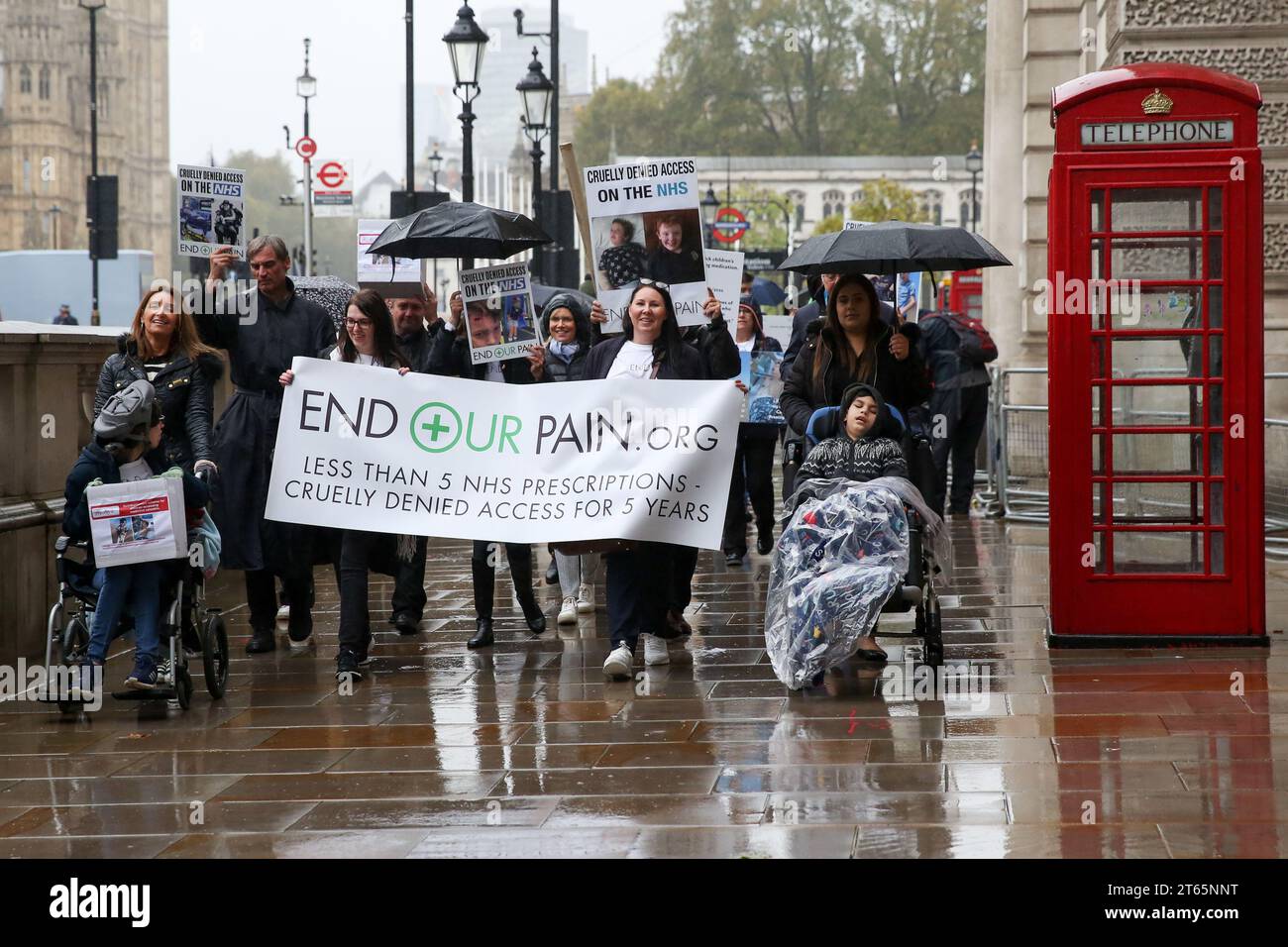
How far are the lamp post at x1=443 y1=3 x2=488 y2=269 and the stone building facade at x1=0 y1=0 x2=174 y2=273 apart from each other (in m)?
84.1

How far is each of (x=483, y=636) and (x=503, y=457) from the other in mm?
1047

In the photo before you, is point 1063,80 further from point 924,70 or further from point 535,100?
point 924,70

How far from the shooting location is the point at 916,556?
7.84 m

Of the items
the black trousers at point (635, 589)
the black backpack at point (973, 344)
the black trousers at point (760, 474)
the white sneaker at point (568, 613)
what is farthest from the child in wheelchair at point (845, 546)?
the black backpack at point (973, 344)

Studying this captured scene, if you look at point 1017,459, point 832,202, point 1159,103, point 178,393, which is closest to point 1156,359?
point 1159,103

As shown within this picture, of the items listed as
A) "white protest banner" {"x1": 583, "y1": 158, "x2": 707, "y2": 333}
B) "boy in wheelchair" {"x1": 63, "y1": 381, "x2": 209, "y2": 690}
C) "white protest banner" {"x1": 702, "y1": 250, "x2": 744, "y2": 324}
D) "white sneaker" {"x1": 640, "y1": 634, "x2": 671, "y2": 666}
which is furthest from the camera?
"white protest banner" {"x1": 702, "y1": 250, "x2": 744, "y2": 324}

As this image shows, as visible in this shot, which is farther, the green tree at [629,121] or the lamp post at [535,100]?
the green tree at [629,121]

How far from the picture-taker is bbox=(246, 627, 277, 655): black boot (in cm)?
924

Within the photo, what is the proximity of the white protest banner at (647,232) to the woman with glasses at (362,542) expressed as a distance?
1.09 m

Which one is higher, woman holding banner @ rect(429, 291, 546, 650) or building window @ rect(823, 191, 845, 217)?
building window @ rect(823, 191, 845, 217)

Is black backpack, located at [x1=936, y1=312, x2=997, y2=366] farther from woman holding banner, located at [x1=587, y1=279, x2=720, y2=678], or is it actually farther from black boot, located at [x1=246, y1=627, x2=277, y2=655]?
black boot, located at [x1=246, y1=627, x2=277, y2=655]

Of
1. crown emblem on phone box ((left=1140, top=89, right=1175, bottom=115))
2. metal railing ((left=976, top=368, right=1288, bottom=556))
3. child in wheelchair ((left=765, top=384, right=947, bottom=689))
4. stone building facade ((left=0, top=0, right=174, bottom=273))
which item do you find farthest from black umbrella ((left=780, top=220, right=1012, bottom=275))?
stone building facade ((left=0, top=0, right=174, bottom=273))

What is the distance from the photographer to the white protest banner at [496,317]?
9.30m

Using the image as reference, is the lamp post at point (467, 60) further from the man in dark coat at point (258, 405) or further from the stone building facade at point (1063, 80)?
the man in dark coat at point (258, 405)
